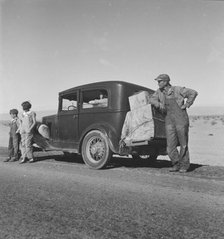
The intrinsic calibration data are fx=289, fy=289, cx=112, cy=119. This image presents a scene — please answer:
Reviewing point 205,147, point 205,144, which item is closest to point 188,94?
point 205,147

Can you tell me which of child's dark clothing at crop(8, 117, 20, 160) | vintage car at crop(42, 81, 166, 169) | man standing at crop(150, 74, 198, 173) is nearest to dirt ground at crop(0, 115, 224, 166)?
vintage car at crop(42, 81, 166, 169)

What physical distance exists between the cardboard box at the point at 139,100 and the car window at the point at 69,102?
A: 1913mm

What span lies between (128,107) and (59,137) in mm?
2228

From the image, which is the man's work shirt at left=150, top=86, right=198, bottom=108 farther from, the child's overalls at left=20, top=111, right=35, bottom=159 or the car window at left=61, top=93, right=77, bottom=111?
the child's overalls at left=20, top=111, right=35, bottom=159

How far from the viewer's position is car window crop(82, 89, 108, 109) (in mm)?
6804

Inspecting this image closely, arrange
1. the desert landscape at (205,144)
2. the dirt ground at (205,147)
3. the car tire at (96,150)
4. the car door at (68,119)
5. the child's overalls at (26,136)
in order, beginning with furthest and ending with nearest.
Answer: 1. the desert landscape at (205,144)
2. the dirt ground at (205,147)
3. the child's overalls at (26,136)
4. the car door at (68,119)
5. the car tire at (96,150)

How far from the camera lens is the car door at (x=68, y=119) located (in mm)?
7188

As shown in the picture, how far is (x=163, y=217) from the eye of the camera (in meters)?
2.80

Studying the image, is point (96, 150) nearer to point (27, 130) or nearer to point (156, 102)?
point (156, 102)

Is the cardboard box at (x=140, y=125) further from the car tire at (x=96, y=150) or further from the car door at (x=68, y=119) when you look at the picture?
the car door at (x=68, y=119)

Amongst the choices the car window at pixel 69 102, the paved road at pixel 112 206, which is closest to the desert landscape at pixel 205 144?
the car window at pixel 69 102

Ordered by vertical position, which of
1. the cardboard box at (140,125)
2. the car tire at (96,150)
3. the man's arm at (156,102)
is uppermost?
the man's arm at (156,102)

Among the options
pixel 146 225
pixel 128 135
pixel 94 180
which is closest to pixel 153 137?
pixel 128 135

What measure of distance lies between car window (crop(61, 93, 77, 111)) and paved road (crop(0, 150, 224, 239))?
2.77 metres
